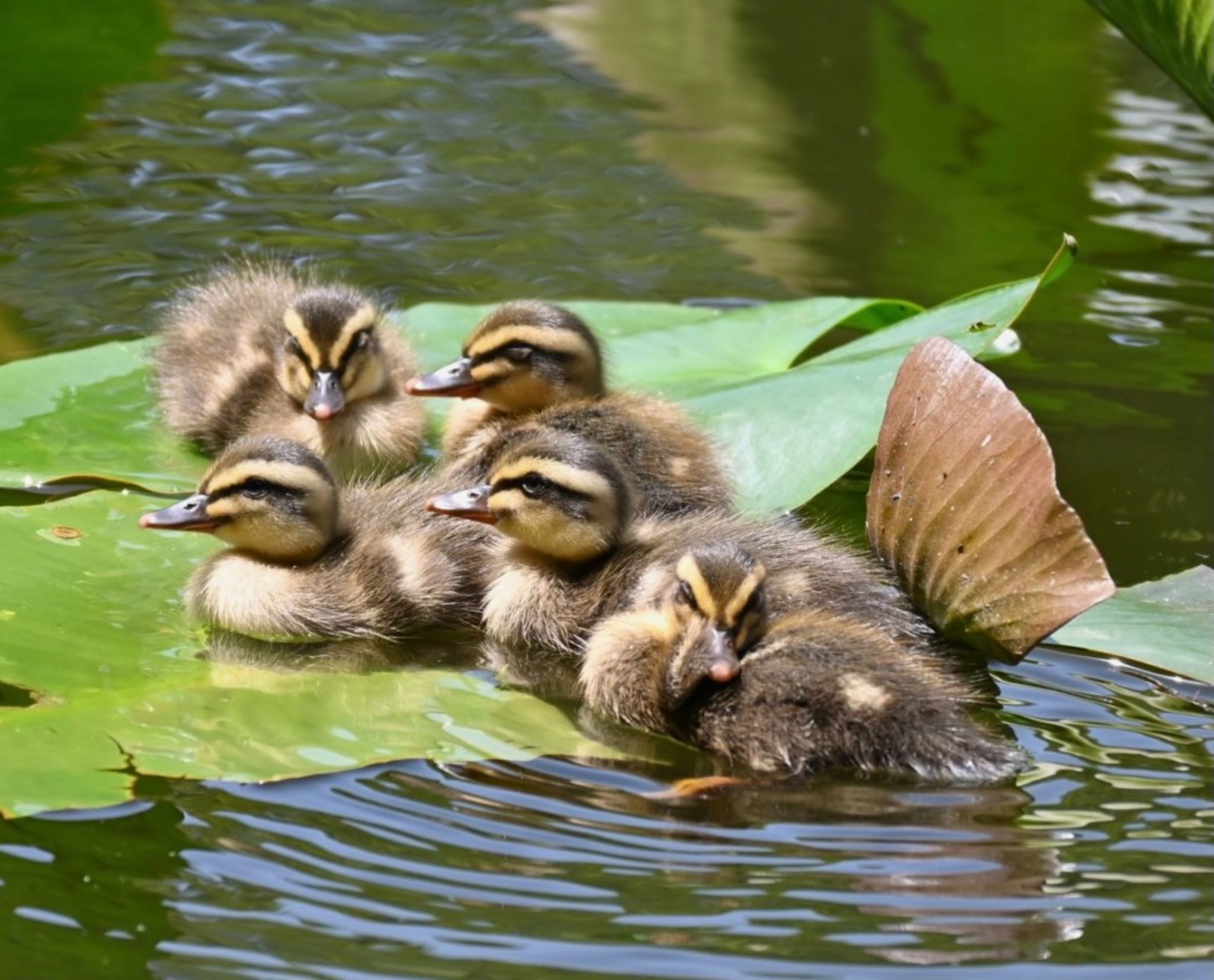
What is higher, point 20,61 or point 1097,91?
point 20,61

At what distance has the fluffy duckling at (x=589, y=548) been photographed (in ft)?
12.4

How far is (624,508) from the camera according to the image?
12.9 ft

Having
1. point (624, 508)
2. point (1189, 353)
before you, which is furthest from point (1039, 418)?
point (624, 508)

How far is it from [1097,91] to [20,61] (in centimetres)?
406

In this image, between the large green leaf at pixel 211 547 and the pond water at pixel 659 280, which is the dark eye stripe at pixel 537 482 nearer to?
the large green leaf at pixel 211 547

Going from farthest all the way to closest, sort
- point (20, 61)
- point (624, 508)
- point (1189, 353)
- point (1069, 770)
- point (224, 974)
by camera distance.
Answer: point (20, 61) → point (1189, 353) → point (624, 508) → point (1069, 770) → point (224, 974)

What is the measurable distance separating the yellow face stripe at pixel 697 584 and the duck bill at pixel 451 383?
3.71ft

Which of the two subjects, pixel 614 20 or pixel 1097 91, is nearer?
pixel 1097 91

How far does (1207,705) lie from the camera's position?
11.9 feet

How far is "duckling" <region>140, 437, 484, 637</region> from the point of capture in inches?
154

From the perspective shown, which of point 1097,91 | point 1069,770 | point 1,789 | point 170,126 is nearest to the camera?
point 1,789

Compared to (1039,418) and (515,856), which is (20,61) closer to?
(1039,418)

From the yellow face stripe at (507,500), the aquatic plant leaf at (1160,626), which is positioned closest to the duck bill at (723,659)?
the yellow face stripe at (507,500)

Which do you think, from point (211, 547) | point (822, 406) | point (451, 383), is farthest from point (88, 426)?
point (822, 406)
